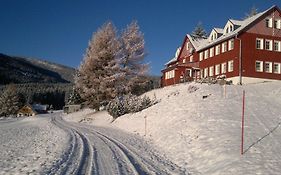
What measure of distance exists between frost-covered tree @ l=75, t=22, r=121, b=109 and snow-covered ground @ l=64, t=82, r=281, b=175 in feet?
33.8

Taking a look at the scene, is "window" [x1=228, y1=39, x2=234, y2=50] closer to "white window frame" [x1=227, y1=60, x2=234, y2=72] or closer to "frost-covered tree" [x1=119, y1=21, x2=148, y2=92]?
"white window frame" [x1=227, y1=60, x2=234, y2=72]

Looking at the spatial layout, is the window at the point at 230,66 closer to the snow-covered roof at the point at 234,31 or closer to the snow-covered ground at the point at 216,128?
the snow-covered roof at the point at 234,31

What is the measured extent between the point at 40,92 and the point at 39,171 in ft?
518

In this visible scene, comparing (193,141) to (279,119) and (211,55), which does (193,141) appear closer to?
(279,119)

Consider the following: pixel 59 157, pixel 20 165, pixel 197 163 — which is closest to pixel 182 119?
pixel 197 163

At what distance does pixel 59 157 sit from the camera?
1526 cm

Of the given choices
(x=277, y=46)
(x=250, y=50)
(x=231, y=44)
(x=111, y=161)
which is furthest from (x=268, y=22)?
(x=111, y=161)

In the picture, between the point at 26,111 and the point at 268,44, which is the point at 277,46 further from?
the point at 26,111

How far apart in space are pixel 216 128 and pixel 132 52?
30511 mm

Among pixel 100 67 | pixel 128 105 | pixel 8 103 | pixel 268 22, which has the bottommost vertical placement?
pixel 128 105

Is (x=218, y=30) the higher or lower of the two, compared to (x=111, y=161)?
higher

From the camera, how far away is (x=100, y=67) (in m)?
49.8

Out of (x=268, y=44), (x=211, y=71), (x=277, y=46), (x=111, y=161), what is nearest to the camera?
(x=111, y=161)

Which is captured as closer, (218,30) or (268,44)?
(268,44)
